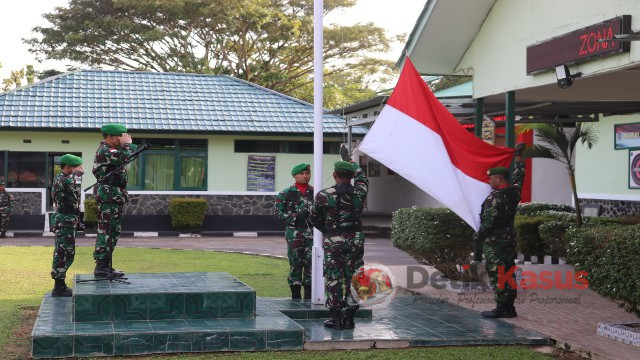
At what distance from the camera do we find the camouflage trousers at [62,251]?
10.9 meters

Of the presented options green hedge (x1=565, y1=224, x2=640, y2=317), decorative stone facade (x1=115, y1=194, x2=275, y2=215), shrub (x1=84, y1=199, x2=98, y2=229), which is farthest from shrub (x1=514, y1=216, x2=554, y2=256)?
shrub (x1=84, y1=199, x2=98, y2=229)

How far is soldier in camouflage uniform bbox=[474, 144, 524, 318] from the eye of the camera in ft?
34.8

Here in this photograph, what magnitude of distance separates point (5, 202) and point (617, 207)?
16379 millimetres

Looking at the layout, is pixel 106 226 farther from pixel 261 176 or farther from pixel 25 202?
pixel 261 176

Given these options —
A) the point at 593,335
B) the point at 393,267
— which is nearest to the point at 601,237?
the point at 593,335

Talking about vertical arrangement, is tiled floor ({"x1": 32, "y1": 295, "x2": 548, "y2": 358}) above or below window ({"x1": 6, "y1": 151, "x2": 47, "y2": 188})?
below

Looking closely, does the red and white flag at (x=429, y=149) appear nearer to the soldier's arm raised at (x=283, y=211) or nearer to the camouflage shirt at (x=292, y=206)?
the camouflage shirt at (x=292, y=206)

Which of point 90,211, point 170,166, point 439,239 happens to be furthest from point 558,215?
point 170,166

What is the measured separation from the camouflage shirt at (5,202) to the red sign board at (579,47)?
17.3m

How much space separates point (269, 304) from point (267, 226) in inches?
677

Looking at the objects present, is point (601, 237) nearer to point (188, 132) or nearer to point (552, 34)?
point (552, 34)

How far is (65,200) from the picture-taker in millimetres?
11086

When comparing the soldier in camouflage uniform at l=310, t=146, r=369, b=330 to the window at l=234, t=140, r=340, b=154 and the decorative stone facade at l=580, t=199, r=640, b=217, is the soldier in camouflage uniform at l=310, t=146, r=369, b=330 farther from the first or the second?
the window at l=234, t=140, r=340, b=154

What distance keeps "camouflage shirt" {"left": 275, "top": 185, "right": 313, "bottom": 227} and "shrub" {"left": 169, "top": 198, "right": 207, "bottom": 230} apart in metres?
15.9
